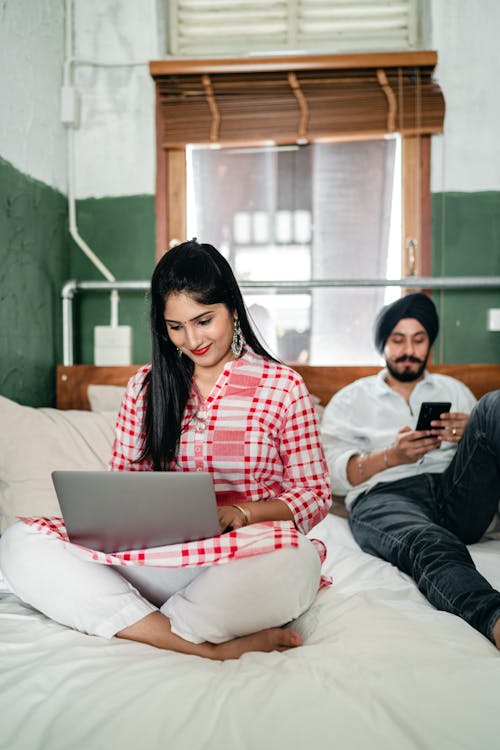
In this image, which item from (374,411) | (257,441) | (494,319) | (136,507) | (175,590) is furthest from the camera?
(494,319)

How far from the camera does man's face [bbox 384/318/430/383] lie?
72.9 inches

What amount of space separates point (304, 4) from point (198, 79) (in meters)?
0.49

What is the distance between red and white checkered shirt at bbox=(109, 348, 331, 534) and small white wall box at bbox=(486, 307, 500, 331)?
1.37 metres

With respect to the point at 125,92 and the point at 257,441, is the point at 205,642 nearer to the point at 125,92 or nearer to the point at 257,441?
the point at 257,441

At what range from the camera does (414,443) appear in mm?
1589

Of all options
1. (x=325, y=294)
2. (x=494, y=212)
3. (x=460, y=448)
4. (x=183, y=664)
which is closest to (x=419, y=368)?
(x=460, y=448)

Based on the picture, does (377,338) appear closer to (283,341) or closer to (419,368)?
(419,368)

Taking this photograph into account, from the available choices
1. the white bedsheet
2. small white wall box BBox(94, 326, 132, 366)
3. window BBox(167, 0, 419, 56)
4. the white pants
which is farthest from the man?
window BBox(167, 0, 419, 56)

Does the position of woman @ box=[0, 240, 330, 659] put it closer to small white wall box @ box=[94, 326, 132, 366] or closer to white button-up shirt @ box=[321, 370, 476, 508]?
white button-up shirt @ box=[321, 370, 476, 508]

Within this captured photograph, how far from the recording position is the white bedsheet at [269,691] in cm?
66

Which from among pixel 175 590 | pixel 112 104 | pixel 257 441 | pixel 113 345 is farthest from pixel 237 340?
pixel 112 104

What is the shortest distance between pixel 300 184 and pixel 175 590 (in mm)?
1810

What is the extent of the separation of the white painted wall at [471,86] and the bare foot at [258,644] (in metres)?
1.90

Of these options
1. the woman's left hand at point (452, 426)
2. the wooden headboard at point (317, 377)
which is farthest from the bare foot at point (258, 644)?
the wooden headboard at point (317, 377)
